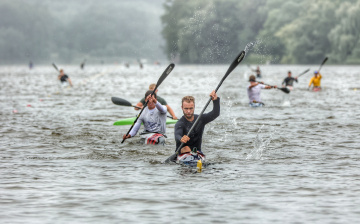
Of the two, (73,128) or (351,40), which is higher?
(351,40)

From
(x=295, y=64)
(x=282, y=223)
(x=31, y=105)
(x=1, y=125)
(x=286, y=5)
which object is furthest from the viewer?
(x=286, y=5)

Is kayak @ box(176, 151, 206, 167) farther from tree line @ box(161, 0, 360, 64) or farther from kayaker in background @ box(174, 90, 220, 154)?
tree line @ box(161, 0, 360, 64)

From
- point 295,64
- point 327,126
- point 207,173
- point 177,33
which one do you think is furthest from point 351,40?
point 207,173

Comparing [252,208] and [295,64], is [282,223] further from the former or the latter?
[295,64]

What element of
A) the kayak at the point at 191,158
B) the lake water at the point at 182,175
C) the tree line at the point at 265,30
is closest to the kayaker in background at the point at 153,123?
the lake water at the point at 182,175

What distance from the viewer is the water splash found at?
50.6ft

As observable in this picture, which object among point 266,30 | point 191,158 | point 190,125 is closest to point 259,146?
point 191,158

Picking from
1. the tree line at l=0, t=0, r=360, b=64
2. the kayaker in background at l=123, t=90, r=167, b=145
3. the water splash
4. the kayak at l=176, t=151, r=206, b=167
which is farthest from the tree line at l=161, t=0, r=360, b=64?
the kayak at l=176, t=151, r=206, b=167

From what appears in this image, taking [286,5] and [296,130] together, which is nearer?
[296,130]

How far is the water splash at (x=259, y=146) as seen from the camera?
50.6 feet

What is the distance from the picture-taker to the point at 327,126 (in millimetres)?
21953

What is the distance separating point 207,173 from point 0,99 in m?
26.5

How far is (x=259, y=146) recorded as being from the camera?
56.4ft

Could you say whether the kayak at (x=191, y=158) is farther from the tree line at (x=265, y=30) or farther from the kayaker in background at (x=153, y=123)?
the tree line at (x=265, y=30)
